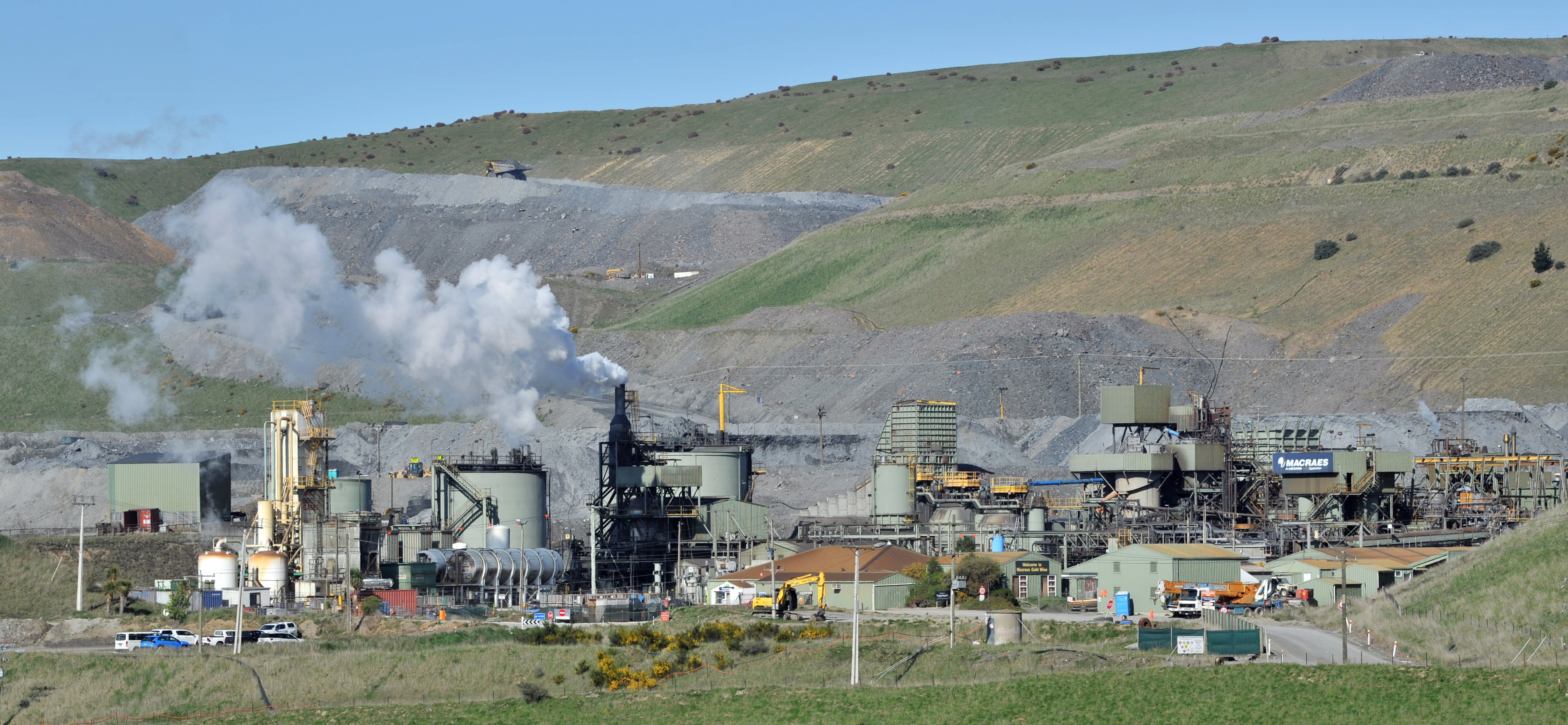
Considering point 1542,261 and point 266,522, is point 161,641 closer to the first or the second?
point 266,522

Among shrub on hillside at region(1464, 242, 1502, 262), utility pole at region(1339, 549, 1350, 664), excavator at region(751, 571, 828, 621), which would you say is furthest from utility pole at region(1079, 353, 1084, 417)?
utility pole at region(1339, 549, 1350, 664)

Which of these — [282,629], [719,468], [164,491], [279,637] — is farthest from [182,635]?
[164,491]

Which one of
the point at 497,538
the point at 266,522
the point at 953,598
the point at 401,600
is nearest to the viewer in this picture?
the point at 953,598

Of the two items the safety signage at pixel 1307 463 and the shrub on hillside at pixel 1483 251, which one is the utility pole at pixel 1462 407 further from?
the shrub on hillside at pixel 1483 251

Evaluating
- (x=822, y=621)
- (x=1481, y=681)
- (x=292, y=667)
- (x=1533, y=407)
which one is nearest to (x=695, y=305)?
(x=1533, y=407)

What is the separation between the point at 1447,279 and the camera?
152m

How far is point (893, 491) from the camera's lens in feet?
342

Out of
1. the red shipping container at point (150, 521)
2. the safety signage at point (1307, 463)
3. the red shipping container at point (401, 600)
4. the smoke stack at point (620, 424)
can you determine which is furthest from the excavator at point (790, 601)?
the red shipping container at point (150, 521)

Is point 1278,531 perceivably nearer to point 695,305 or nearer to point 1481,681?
point 1481,681

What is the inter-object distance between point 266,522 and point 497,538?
469 inches

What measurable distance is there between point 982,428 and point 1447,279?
1831 inches

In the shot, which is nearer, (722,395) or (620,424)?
(620,424)

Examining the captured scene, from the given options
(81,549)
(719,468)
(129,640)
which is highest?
(719,468)

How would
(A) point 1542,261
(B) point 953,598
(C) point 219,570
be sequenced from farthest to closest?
(A) point 1542,261 < (C) point 219,570 < (B) point 953,598
